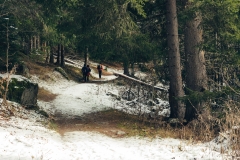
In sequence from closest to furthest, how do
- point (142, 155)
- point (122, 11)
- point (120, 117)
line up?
1. point (142, 155)
2. point (122, 11)
3. point (120, 117)

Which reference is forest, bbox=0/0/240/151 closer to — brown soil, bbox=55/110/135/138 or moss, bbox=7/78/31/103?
moss, bbox=7/78/31/103

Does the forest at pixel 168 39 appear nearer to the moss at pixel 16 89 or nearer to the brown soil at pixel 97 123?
the moss at pixel 16 89

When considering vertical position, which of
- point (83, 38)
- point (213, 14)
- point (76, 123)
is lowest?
point (76, 123)

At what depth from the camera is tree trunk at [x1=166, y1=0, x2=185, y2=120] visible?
10664mm

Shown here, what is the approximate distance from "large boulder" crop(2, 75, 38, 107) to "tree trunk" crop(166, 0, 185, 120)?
603 cm

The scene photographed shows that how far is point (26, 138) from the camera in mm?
7430

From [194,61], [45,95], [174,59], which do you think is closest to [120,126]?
[174,59]

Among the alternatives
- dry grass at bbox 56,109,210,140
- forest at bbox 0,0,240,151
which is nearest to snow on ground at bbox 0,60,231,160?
dry grass at bbox 56,109,210,140

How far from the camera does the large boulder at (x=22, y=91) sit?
11211 millimetres

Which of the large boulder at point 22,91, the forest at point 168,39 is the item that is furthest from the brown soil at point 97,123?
the forest at point 168,39

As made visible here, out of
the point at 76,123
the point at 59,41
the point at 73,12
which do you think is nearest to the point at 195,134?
the point at 76,123

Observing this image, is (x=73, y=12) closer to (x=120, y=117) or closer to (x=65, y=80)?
(x=120, y=117)

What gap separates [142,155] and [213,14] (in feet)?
16.8

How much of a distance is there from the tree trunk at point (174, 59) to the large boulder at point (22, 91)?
19.8 feet
